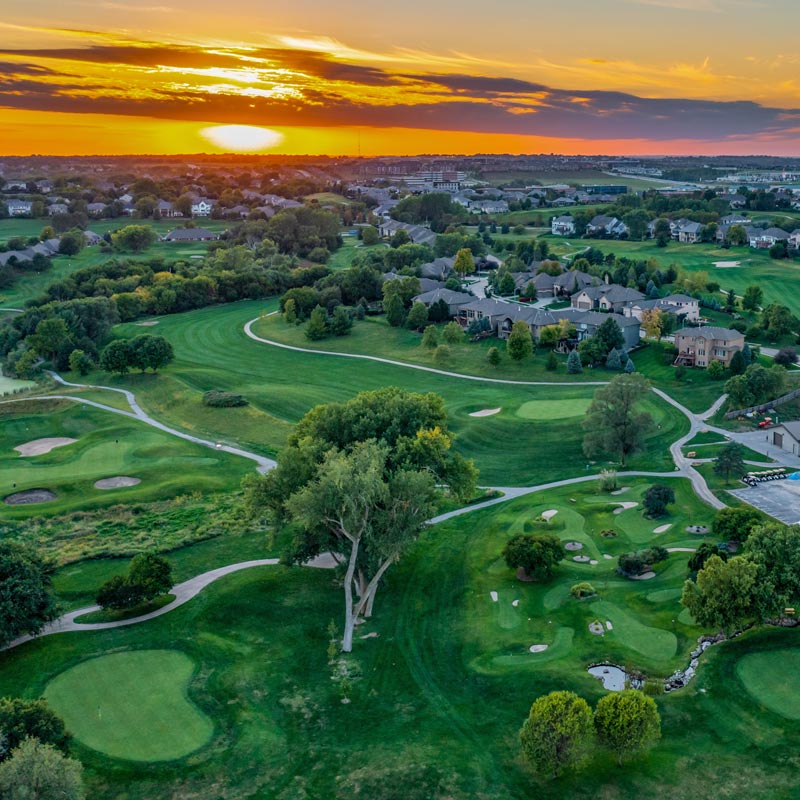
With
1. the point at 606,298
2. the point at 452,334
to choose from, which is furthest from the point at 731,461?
the point at 606,298

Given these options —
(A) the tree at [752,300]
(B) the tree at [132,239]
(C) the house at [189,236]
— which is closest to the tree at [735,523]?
(A) the tree at [752,300]

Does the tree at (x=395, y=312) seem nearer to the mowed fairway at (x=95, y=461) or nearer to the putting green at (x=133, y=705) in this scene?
the mowed fairway at (x=95, y=461)

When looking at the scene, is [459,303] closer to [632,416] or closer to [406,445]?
[632,416]

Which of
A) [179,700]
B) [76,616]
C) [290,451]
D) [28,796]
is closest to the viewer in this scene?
[28,796]

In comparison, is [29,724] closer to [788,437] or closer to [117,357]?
[788,437]

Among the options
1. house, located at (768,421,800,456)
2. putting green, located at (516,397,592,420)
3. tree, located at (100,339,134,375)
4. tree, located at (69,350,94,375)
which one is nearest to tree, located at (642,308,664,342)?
putting green, located at (516,397,592,420)

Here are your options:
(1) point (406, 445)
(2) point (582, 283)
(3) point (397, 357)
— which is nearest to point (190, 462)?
(1) point (406, 445)
